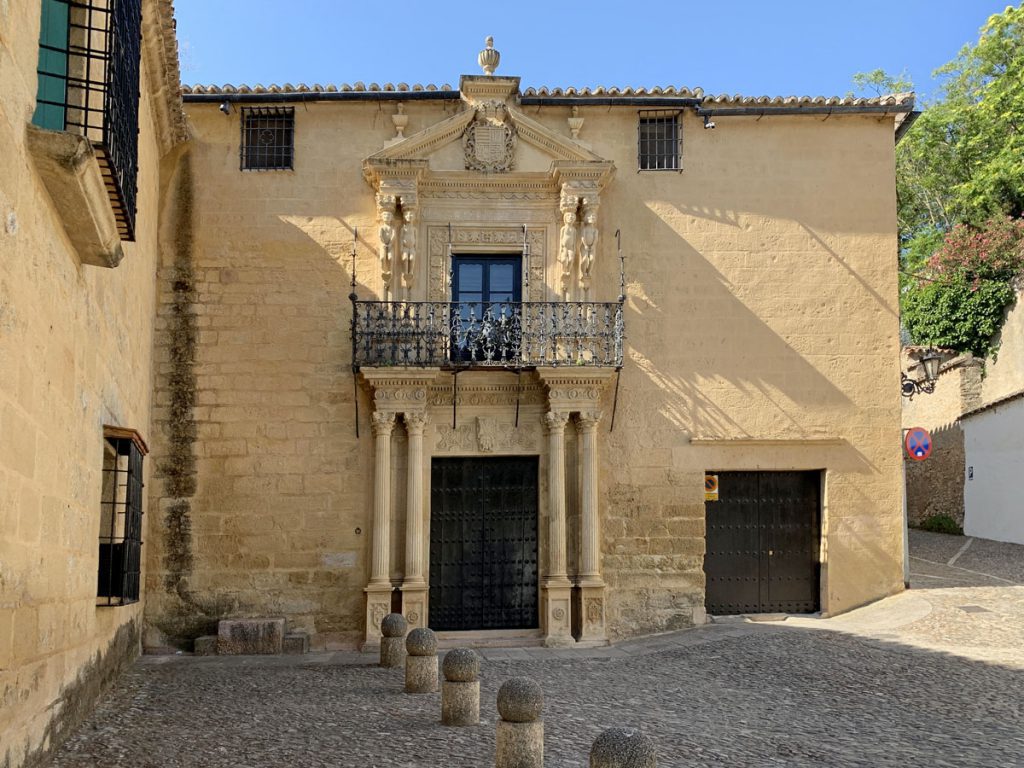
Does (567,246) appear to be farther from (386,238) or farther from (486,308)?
(386,238)

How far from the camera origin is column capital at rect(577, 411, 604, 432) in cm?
1180

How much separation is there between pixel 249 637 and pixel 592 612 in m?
3.96

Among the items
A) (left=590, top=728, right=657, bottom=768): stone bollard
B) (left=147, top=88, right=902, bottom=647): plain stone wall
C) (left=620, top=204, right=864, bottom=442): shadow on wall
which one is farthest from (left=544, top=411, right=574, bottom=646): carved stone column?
(left=590, top=728, right=657, bottom=768): stone bollard

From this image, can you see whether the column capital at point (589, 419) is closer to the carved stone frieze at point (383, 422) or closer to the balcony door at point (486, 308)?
the balcony door at point (486, 308)

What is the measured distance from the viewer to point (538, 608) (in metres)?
11.9

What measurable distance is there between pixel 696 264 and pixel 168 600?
7597 millimetres

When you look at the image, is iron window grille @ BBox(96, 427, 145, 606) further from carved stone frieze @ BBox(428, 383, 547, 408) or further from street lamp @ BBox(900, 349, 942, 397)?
street lamp @ BBox(900, 349, 942, 397)

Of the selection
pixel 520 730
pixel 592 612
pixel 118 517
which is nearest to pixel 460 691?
pixel 520 730

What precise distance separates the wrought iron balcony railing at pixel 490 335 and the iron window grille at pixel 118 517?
350 centimetres

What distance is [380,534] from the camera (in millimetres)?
11562

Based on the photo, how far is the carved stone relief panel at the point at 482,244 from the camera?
1227 cm

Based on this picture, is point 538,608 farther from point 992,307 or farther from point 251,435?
point 992,307

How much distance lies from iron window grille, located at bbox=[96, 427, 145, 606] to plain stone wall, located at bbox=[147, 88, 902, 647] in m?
2.83

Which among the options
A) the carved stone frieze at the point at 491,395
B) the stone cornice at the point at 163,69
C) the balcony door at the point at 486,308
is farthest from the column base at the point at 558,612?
the stone cornice at the point at 163,69
